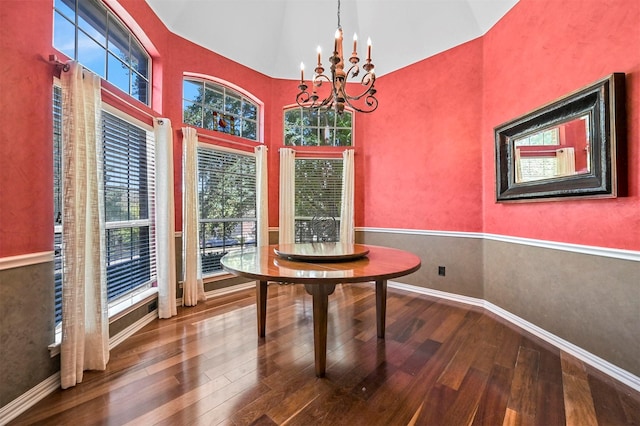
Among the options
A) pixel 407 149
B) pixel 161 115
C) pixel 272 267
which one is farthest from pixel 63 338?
pixel 407 149

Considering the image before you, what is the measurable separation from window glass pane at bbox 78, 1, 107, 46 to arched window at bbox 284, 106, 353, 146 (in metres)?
2.25

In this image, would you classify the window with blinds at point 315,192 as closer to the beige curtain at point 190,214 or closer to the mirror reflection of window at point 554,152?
the beige curtain at point 190,214

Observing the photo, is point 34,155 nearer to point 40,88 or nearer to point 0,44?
point 40,88

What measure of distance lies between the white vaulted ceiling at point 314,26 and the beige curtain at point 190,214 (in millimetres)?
1274

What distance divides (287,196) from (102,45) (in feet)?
8.02

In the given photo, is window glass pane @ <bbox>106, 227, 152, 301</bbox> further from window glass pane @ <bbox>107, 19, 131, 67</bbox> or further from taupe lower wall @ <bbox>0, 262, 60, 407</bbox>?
window glass pane @ <bbox>107, 19, 131, 67</bbox>

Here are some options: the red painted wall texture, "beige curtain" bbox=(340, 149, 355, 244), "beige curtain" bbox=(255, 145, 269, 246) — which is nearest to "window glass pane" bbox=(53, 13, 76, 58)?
the red painted wall texture

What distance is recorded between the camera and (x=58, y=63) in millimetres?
1663

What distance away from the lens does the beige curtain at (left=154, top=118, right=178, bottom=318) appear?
2676 millimetres

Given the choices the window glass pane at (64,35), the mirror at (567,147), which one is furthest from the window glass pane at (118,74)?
the mirror at (567,147)

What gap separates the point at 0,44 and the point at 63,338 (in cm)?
170

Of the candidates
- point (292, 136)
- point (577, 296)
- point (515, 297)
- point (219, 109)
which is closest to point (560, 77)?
point (577, 296)

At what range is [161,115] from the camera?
2809mm

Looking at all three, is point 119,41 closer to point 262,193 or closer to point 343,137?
point 262,193
